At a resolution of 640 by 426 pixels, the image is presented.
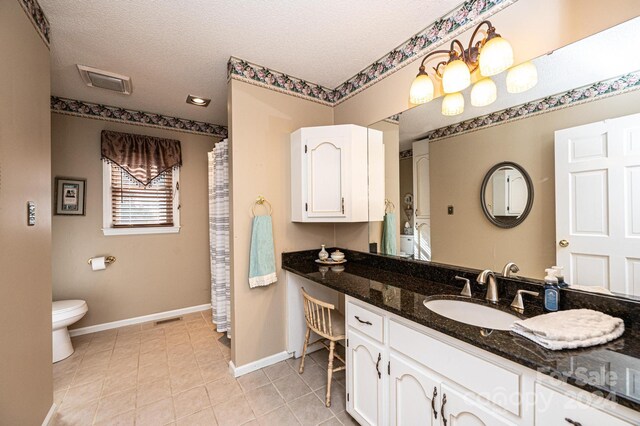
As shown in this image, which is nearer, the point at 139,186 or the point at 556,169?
the point at 556,169

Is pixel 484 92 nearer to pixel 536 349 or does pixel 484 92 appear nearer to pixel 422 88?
pixel 422 88

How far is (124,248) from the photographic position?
2.98m

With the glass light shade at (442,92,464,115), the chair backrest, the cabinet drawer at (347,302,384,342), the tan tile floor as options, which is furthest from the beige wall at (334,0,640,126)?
the tan tile floor

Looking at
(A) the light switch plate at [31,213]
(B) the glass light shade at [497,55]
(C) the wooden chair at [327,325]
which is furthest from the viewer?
(C) the wooden chair at [327,325]

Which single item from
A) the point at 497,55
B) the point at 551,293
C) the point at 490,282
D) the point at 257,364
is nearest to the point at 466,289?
the point at 490,282

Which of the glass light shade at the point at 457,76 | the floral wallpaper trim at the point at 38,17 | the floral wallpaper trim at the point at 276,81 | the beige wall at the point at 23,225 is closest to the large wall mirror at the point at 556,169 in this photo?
the glass light shade at the point at 457,76

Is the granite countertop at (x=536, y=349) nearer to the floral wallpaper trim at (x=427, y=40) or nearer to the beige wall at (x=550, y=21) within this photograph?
the beige wall at (x=550, y=21)

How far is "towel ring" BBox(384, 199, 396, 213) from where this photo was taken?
6.59 ft

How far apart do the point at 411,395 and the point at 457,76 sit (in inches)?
63.8

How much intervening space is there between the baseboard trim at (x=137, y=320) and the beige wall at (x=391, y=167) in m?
2.63

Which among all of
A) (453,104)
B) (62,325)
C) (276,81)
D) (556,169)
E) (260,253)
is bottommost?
(62,325)

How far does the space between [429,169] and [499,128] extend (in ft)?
1.45

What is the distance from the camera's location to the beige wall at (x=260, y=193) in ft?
6.76

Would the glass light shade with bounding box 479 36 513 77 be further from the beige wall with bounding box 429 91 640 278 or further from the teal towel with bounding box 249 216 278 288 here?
the teal towel with bounding box 249 216 278 288
